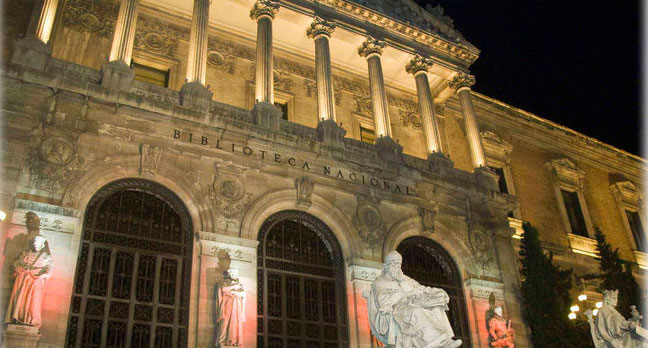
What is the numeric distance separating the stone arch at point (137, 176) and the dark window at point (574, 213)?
18260mm

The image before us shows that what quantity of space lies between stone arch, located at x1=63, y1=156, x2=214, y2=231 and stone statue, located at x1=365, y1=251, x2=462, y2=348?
7368 mm

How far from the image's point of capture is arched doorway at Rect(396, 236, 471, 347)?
17.9 m

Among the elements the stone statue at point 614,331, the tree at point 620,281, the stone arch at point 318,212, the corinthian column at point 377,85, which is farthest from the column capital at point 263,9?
the tree at point 620,281

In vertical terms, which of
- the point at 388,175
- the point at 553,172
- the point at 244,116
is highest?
the point at 553,172

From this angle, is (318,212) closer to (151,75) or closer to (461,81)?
(151,75)

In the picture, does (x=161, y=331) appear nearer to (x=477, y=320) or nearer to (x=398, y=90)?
(x=477, y=320)

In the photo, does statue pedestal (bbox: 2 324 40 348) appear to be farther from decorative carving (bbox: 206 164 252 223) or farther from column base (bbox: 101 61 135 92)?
column base (bbox: 101 61 135 92)

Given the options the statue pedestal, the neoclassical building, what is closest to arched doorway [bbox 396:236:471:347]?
the neoclassical building

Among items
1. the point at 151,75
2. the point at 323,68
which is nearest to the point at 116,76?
the point at 151,75

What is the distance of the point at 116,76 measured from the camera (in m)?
15.4

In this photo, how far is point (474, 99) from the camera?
26.6 m

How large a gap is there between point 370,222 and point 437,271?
113 inches

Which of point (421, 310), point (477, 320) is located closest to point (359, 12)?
point (477, 320)

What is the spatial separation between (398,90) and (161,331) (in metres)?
14.7
